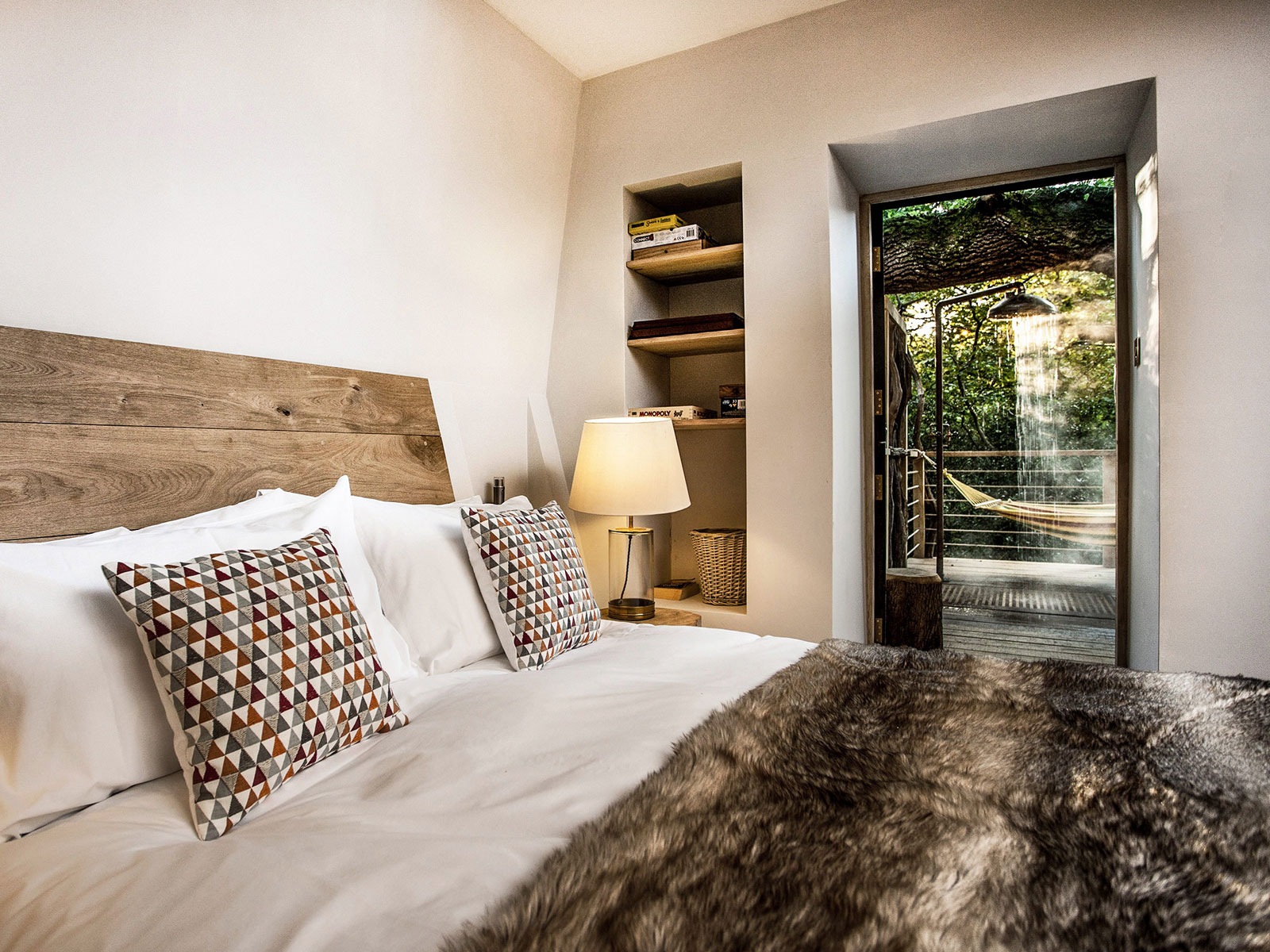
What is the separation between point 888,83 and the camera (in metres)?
2.52

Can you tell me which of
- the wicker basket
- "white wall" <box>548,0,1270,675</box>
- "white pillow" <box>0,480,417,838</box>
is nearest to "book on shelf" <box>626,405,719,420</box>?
"white wall" <box>548,0,1270,675</box>

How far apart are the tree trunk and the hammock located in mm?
880

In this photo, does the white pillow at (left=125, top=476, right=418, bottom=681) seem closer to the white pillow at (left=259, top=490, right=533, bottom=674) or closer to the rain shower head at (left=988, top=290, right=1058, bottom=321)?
the white pillow at (left=259, top=490, right=533, bottom=674)

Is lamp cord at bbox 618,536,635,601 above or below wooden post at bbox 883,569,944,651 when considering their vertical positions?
above

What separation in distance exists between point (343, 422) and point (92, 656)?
1101 mm

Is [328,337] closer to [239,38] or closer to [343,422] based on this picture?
[343,422]

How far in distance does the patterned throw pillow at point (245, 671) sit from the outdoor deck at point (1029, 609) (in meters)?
2.47

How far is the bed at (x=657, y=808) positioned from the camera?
753mm

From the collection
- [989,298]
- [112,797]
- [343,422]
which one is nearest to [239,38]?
[343,422]

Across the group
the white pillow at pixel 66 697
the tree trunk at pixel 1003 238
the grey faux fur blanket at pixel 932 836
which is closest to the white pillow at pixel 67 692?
the white pillow at pixel 66 697

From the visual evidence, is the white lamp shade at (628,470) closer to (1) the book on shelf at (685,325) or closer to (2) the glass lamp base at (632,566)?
(2) the glass lamp base at (632,566)

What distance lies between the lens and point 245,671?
1139 mm

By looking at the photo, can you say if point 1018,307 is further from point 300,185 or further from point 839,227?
point 300,185

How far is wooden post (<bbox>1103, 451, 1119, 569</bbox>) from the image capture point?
2.76 m
